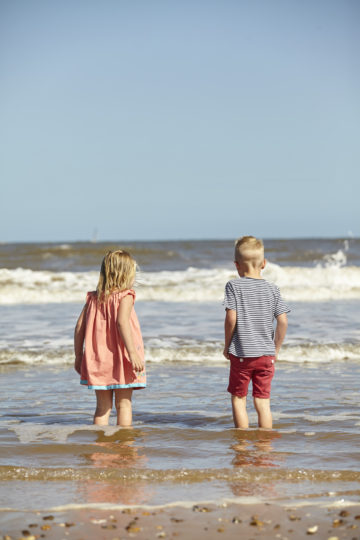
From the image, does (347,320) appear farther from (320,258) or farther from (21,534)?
(320,258)

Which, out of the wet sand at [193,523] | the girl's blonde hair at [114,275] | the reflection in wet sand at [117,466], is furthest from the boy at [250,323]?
the wet sand at [193,523]

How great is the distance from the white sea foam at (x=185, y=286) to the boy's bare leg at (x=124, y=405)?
10334 millimetres

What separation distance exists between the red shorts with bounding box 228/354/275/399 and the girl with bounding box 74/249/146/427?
620 mm

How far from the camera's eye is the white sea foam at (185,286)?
1700cm

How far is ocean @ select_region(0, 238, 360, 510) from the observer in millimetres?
3725

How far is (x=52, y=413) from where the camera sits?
5.79 meters

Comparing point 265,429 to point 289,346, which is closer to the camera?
point 265,429

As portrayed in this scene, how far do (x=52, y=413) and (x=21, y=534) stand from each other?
278cm

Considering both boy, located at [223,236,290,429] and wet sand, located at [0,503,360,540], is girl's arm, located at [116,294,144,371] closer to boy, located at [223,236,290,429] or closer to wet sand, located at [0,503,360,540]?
boy, located at [223,236,290,429]

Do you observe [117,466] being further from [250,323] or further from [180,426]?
[250,323]

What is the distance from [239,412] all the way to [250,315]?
69 cm

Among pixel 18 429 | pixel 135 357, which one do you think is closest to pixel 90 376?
pixel 135 357

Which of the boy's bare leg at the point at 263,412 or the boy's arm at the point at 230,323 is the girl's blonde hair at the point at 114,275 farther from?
the boy's bare leg at the point at 263,412

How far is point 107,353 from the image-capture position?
4898 millimetres
